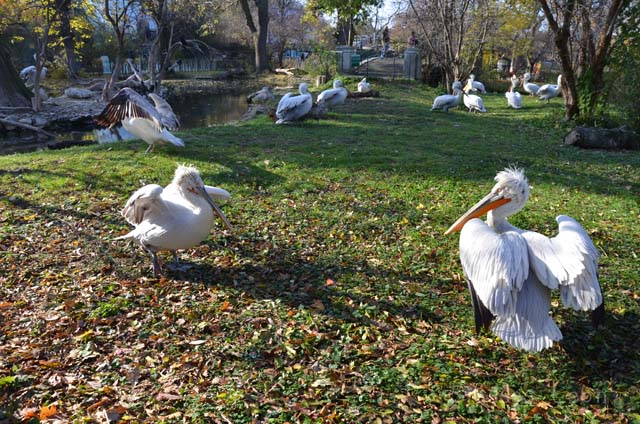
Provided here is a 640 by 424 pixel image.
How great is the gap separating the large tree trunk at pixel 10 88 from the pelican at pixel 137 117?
36.8 ft

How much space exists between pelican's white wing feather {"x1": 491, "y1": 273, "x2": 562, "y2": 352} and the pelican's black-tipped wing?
590 centimetres

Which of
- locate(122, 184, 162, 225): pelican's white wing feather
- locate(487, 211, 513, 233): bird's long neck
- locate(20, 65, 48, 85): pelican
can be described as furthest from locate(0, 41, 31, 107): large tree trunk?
locate(487, 211, 513, 233): bird's long neck

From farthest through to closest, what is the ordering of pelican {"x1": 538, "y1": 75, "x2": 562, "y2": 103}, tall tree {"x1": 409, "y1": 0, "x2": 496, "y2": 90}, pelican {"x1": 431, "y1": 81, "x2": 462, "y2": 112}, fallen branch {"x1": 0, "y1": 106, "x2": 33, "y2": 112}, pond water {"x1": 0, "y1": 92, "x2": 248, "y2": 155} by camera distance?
tall tree {"x1": 409, "y1": 0, "x2": 496, "y2": 90} → pelican {"x1": 538, "y1": 75, "x2": 562, "y2": 103} → fallen branch {"x1": 0, "y1": 106, "x2": 33, "y2": 112} → pelican {"x1": 431, "y1": 81, "x2": 462, "y2": 112} → pond water {"x1": 0, "y1": 92, "x2": 248, "y2": 155}

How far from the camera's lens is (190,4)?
1931 cm

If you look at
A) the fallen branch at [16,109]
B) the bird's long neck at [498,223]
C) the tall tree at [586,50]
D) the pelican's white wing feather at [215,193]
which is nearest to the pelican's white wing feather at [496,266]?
the bird's long neck at [498,223]

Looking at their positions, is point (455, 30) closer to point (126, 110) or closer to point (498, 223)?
point (126, 110)

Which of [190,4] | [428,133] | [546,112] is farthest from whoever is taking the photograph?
[190,4]

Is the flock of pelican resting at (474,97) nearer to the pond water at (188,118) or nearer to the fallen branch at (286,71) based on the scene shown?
the pond water at (188,118)

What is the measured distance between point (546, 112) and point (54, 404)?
14927 mm

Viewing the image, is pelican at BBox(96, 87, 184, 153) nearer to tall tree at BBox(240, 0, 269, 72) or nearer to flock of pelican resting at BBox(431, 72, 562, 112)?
flock of pelican resting at BBox(431, 72, 562, 112)

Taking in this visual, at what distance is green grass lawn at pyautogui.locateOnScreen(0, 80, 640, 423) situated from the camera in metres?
2.67

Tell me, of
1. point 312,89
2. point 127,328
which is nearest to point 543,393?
point 127,328

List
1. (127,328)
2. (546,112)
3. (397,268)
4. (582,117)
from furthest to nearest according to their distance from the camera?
(546,112)
(582,117)
(397,268)
(127,328)

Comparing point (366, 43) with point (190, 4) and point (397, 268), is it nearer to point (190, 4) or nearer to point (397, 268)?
point (190, 4)
